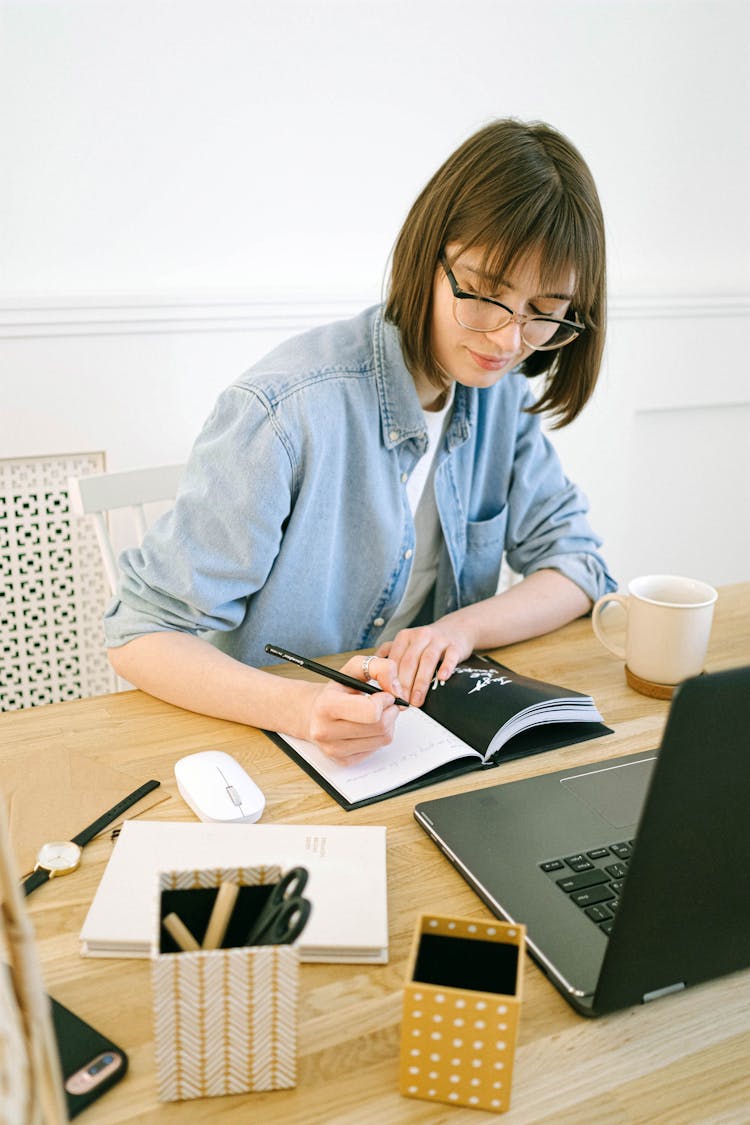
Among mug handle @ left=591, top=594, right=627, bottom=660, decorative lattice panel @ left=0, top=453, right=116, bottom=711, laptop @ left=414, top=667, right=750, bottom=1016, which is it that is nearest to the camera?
laptop @ left=414, top=667, right=750, bottom=1016

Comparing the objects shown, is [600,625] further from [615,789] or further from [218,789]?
[218,789]

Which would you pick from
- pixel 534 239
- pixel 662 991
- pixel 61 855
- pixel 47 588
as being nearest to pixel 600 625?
pixel 534 239

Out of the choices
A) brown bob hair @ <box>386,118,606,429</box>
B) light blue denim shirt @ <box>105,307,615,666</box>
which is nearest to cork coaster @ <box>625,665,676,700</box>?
light blue denim shirt @ <box>105,307,615,666</box>

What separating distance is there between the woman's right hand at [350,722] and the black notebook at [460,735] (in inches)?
0.7

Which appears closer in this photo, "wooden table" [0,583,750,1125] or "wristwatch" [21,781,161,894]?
"wooden table" [0,583,750,1125]

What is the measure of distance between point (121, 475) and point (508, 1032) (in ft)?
3.62

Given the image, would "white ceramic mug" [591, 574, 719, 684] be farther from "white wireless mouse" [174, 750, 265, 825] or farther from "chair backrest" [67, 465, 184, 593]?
"chair backrest" [67, 465, 184, 593]

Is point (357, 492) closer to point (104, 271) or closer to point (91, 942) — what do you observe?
point (91, 942)

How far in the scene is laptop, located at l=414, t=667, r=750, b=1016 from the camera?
51 cm

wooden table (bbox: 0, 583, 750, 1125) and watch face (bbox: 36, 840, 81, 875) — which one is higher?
watch face (bbox: 36, 840, 81, 875)

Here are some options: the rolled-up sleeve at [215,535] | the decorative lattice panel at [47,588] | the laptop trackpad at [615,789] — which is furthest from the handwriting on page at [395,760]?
the decorative lattice panel at [47,588]

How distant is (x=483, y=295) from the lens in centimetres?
110

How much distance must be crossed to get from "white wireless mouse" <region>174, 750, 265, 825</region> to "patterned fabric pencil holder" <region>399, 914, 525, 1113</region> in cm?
27

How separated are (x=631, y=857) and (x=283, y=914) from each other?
0.67 ft
